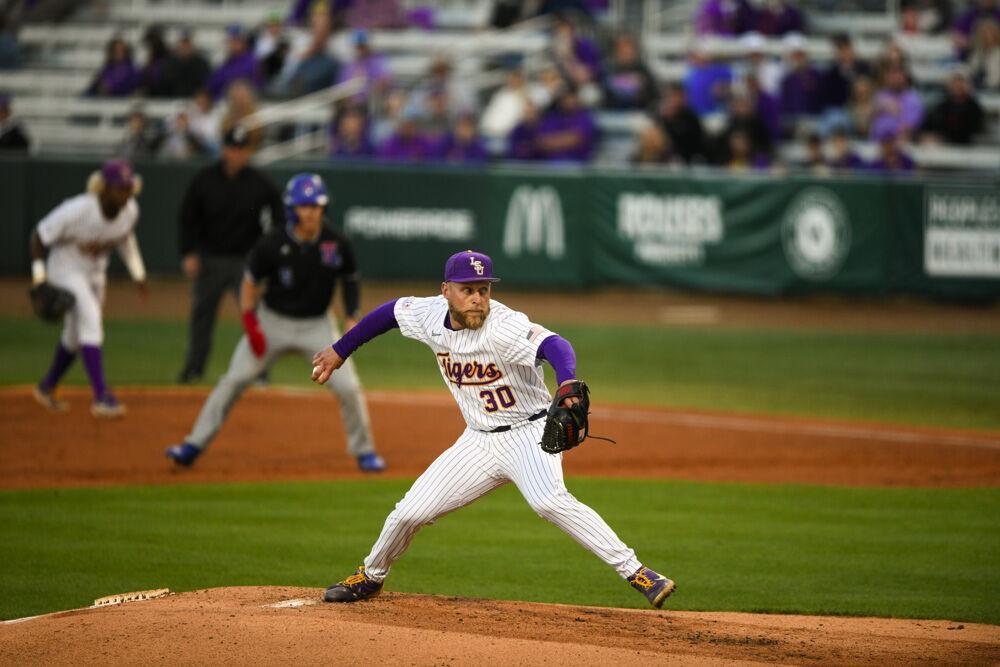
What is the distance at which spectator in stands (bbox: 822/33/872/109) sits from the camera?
866 inches

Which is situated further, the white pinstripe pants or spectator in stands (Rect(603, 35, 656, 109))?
spectator in stands (Rect(603, 35, 656, 109))

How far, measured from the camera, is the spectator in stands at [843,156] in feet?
69.2

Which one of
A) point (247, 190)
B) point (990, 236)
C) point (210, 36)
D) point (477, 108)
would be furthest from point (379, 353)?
point (210, 36)

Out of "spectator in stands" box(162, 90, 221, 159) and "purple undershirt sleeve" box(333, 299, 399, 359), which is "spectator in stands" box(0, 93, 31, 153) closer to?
"spectator in stands" box(162, 90, 221, 159)

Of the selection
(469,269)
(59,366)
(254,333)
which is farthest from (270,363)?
(469,269)

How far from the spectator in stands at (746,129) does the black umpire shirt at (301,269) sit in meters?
12.0

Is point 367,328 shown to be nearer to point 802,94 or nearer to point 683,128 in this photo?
point 683,128

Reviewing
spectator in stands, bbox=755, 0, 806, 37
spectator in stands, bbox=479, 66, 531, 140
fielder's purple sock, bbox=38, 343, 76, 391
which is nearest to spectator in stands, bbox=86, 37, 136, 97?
spectator in stands, bbox=479, 66, 531, 140

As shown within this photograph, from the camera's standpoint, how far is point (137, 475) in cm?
1059

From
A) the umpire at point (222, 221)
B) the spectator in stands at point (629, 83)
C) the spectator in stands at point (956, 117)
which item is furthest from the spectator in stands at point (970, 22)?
the umpire at point (222, 221)

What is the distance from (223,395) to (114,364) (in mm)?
6284

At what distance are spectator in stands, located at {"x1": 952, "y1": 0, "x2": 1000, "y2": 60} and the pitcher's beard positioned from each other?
17.9 m

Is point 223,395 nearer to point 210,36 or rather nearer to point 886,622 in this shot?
point 886,622

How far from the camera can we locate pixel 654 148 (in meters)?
21.3
